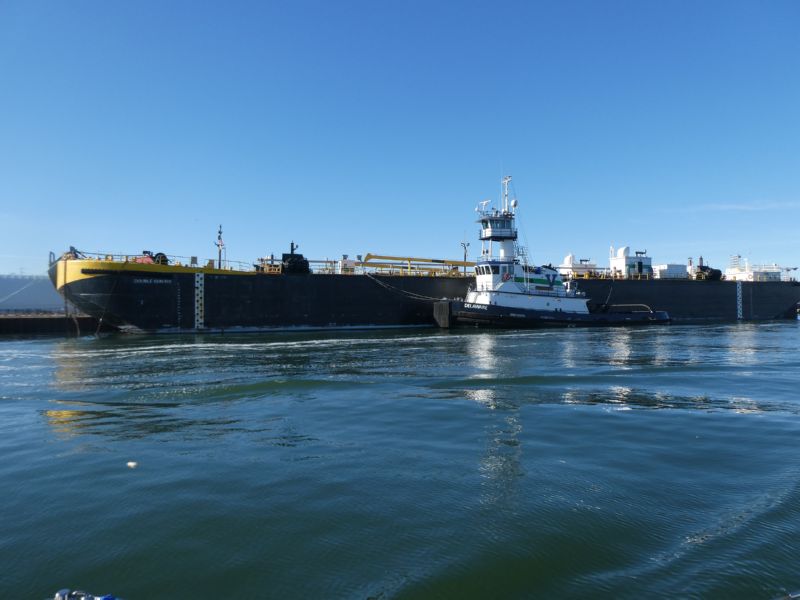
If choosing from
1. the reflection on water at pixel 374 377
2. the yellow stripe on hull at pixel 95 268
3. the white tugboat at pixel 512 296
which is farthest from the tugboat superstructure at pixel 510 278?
the yellow stripe on hull at pixel 95 268

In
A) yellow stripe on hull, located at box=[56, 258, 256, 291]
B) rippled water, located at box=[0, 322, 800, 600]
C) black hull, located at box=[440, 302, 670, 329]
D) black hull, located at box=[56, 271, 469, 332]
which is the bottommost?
rippled water, located at box=[0, 322, 800, 600]

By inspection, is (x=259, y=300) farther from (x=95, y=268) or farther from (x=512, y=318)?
(x=512, y=318)

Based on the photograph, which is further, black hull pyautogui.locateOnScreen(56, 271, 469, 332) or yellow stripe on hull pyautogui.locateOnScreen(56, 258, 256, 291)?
black hull pyautogui.locateOnScreen(56, 271, 469, 332)

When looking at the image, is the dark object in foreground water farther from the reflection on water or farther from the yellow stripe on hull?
the reflection on water

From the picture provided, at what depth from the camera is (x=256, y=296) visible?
33.5m

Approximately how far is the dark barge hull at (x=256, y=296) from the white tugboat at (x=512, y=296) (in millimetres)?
3428

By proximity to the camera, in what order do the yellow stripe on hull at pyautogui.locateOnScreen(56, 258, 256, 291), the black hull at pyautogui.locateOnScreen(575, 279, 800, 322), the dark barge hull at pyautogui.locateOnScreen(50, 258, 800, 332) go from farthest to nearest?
the black hull at pyautogui.locateOnScreen(575, 279, 800, 322), the dark barge hull at pyautogui.locateOnScreen(50, 258, 800, 332), the yellow stripe on hull at pyautogui.locateOnScreen(56, 258, 256, 291)

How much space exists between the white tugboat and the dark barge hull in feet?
11.2

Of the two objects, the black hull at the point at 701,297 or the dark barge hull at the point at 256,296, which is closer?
the dark barge hull at the point at 256,296

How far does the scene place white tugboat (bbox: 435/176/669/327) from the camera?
3500 cm

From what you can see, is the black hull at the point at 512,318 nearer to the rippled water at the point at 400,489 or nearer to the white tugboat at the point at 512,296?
the white tugboat at the point at 512,296

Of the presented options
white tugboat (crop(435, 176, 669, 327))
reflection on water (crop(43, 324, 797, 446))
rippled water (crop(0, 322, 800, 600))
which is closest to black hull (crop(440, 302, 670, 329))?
white tugboat (crop(435, 176, 669, 327))

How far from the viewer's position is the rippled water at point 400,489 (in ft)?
13.3

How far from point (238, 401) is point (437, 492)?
→ 717 centimetres
